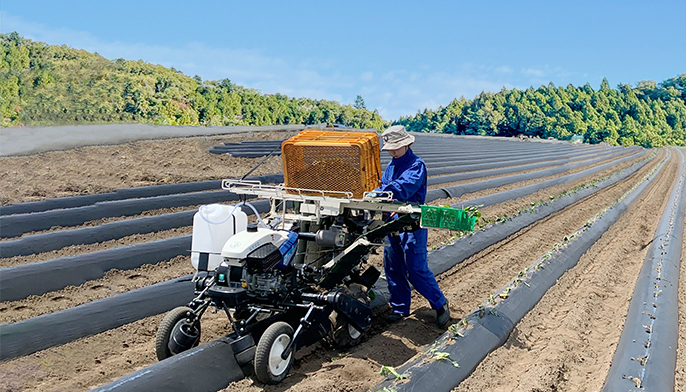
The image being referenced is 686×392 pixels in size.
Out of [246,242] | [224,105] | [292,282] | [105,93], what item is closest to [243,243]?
[246,242]

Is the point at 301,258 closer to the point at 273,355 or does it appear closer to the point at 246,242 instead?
the point at 246,242

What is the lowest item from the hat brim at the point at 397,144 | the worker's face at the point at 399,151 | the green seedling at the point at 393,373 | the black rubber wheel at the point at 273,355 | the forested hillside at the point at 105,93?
the green seedling at the point at 393,373

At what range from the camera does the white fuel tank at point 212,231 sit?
12.3 feet

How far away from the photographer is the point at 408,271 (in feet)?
15.1

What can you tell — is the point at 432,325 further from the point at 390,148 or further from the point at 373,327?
the point at 390,148

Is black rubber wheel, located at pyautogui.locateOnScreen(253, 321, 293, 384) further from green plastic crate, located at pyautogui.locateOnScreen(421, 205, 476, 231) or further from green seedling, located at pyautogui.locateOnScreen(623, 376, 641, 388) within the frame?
green seedling, located at pyautogui.locateOnScreen(623, 376, 641, 388)

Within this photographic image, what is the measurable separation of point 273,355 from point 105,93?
23.2 m

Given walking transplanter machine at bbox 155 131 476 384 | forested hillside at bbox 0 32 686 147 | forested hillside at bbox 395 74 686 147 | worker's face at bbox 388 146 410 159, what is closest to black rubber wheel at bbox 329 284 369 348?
walking transplanter machine at bbox 155 131 476 384

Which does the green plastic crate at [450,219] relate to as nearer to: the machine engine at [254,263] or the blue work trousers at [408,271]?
the blue work trousers at [408,271]

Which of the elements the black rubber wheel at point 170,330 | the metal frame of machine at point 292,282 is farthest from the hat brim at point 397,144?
the black rubber wheel at point 170,330

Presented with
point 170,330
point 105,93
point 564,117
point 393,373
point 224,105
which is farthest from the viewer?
point 564,117

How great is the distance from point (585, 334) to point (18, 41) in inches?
1032

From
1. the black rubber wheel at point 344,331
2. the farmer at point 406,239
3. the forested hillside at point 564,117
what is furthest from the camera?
the forested hillside at point 564,117

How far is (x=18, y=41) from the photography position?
75.4 feet
